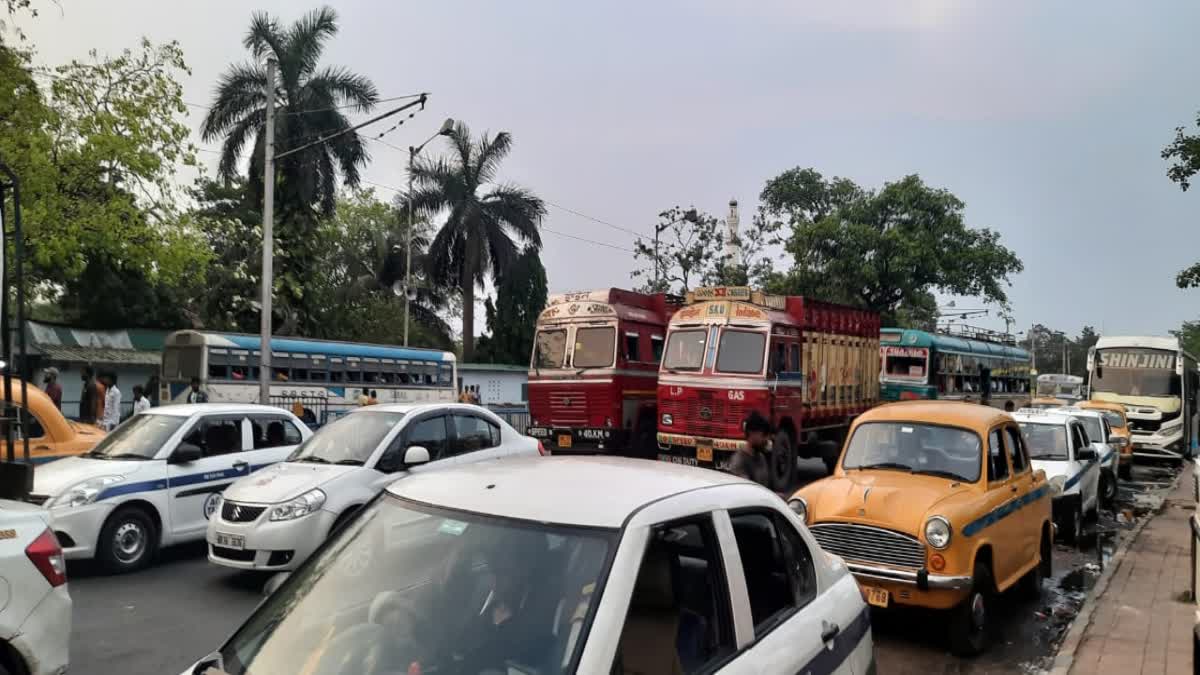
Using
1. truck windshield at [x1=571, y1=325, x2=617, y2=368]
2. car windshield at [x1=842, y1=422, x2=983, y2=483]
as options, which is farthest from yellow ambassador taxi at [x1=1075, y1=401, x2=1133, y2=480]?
car windshield at [x1=842, y1=422, x2=983, y2=483]

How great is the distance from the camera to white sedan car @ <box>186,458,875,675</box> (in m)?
2.53

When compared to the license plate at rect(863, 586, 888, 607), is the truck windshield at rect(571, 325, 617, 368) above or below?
above

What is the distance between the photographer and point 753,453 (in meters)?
7.83

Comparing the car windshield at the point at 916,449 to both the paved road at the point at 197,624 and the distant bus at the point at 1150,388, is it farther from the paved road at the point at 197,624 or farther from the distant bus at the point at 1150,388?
the distant bus at the point at 1150,388

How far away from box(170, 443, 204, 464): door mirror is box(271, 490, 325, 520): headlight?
5.86 ft

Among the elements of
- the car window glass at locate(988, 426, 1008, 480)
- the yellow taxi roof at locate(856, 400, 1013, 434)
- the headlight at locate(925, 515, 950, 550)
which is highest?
the yellow taxi roof at locate(856, 400, 1013, 434)

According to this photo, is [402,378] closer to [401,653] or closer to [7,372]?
[7,372]

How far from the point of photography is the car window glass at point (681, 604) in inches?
106

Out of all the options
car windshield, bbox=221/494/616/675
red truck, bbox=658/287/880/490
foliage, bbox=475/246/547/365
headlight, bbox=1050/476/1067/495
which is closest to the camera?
car windshield, bbox=221/494/616/675

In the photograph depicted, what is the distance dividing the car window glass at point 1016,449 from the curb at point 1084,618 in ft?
4.51

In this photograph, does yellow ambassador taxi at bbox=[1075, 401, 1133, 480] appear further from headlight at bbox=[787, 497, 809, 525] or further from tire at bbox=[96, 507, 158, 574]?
tire at bbox=[96, 507, 158, 574]

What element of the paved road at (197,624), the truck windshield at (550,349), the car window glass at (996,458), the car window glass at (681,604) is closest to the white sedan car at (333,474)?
the paved road at (197,624)

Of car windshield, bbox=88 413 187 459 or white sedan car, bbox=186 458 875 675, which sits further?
car windshield, bbox=88 413 187 459

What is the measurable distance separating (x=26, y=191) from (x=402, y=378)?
42.3 ft
